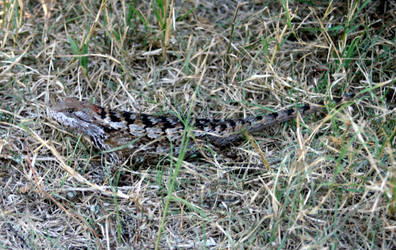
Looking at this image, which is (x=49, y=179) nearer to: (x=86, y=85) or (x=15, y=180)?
(x=15, y=180)

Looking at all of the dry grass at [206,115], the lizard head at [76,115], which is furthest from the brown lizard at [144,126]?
the dry grass at [206,115]

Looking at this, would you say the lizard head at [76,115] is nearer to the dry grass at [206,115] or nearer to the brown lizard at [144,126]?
the brown lizard at [144,126]

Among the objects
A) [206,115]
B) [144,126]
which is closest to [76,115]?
[144,126]

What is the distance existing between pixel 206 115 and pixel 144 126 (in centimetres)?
83

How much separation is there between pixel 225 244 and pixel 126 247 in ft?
2.93

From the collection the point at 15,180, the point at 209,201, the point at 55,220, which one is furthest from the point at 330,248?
the point at 15,180

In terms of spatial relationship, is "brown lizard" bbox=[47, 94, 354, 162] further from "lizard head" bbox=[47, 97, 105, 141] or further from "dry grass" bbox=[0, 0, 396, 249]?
"dry grass" bbox=[0, 0, 396, 249]

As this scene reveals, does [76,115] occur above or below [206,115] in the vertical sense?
above

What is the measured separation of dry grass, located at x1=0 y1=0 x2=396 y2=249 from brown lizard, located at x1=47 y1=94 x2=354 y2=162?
17 cm

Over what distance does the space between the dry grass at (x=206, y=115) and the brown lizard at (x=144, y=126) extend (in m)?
0.17

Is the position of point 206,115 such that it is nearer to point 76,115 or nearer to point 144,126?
point 144,126

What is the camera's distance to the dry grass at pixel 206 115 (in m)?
4.01

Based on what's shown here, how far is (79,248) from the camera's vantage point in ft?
13.6

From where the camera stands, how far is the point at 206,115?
5312 mm
